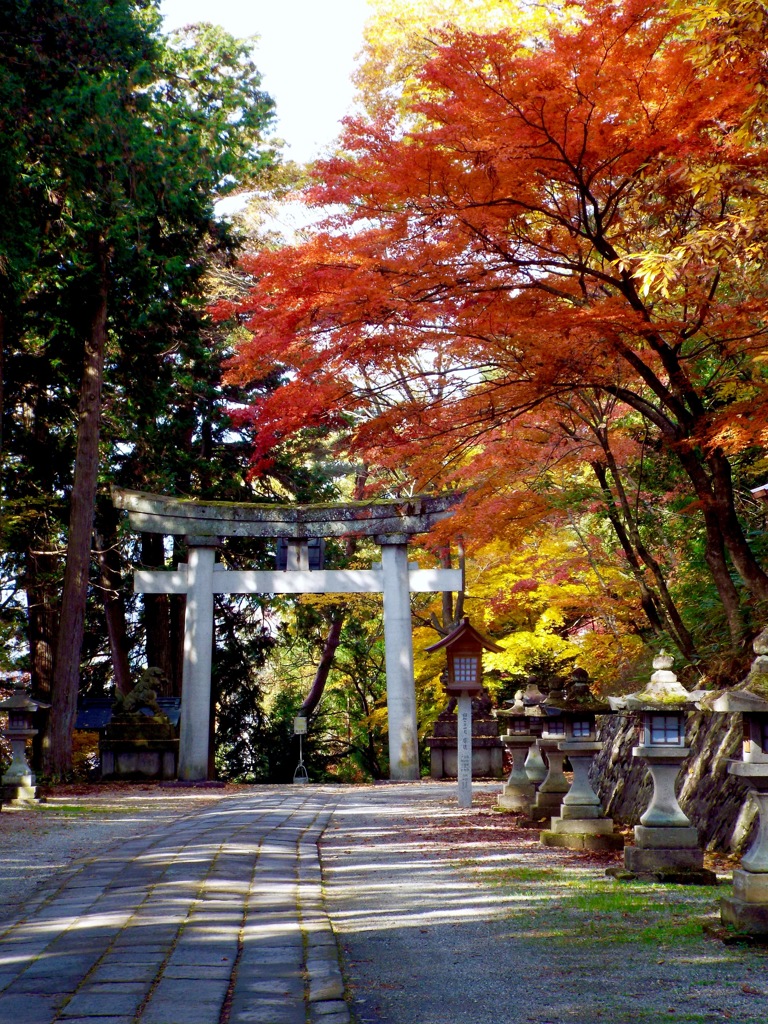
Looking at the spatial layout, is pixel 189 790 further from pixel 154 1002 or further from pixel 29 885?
pixel 154 1002

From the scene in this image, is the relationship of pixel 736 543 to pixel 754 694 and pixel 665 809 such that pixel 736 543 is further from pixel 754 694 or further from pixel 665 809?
pixel 754 694

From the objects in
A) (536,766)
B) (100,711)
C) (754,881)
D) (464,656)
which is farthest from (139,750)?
(754,881)

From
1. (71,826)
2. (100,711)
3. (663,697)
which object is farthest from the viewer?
(100,711)

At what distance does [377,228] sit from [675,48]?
2.50 meters

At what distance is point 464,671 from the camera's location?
41.4ft

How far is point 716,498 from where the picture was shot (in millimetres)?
7977

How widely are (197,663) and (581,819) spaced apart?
Answer: 10.5 meters

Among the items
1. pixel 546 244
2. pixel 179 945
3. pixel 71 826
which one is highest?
pixel 546 244

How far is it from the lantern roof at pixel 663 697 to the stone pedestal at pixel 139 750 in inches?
492

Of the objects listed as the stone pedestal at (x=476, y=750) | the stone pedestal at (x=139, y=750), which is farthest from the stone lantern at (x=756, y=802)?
the stone pedestal at (x=139, y=750)

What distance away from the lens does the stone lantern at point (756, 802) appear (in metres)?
4.23

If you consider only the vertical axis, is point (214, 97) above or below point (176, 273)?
above

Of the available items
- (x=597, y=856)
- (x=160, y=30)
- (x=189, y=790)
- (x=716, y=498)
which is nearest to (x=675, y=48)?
(x=716, y=498)

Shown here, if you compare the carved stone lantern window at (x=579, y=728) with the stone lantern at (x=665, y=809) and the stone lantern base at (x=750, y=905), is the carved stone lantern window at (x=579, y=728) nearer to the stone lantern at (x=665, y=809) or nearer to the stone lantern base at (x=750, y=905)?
the stone lantern at (x=665, y=809)
